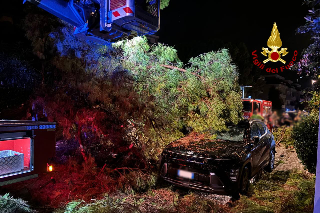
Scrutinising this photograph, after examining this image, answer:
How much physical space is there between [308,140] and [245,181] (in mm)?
1513

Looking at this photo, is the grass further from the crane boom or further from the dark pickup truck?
the crane boom

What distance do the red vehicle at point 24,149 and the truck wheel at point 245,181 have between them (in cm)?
401

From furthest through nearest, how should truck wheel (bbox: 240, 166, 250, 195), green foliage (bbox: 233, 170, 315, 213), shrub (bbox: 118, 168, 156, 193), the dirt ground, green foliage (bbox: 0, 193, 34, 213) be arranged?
the dirt ground → shrub (bbox: 118, 168, 156, 193) → truck wheel (bbox: 240, 166, 250, 195) → green foliage (bbox: 233, 170, 315, 213) → green foliage (bbox: 0, 193, 34, 213)

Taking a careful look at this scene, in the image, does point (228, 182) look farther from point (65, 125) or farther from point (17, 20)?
point (17, 20)

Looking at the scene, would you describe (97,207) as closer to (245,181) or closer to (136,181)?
(136,181)

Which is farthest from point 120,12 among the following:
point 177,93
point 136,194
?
point 136,194

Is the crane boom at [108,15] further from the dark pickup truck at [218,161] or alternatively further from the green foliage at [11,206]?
the green foliage at [11,206]

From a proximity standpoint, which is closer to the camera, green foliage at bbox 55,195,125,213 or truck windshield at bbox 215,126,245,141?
green foliage at bbox 55,195,125,213

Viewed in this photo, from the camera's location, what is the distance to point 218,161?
4770 mm

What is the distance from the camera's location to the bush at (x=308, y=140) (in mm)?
4609

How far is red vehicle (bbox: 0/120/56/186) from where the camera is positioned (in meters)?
4.05

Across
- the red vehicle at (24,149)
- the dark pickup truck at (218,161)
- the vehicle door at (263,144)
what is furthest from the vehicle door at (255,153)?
the red vehicle at (24,149)

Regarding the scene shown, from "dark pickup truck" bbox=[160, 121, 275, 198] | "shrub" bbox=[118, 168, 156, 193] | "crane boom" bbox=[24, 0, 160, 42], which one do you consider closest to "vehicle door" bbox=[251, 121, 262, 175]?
"dark pickup truck" bbox=[160, 121, 275, 198]

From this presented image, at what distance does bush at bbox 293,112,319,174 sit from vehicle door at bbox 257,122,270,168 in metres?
1.23
